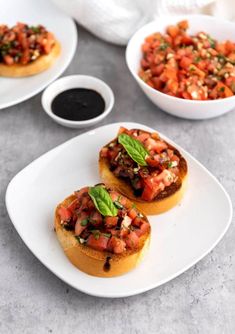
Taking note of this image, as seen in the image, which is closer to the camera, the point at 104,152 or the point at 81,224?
the point at 81,224

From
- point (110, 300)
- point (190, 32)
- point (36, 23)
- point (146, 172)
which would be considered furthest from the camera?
point (36, 23)

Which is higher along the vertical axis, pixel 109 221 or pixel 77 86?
pixel 109 221

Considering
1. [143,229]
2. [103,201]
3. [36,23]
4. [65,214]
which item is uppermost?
[103,201]

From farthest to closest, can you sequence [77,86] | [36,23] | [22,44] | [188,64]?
[36,23] → [22,44] → [77,86] → [188,64]

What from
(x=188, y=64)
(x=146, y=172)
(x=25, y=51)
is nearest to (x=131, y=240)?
(x=146, y=172)

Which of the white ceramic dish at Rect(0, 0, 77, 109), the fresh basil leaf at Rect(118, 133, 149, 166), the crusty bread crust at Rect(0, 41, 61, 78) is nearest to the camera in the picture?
the fresh basil leaf at Rect(118, 133, 149, 166)

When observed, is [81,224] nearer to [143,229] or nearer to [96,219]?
[96,219]

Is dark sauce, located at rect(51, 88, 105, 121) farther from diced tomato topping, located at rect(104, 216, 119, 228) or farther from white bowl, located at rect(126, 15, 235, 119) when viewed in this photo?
diced tomato topping, located at rect(104, 216, 119, 228)

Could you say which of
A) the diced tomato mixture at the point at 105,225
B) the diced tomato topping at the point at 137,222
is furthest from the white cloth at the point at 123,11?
the diced tomato topping at the point at 137,222

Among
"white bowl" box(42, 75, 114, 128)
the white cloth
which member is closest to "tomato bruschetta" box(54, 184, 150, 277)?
"white bowl" box(42, 75, 114, 128)
